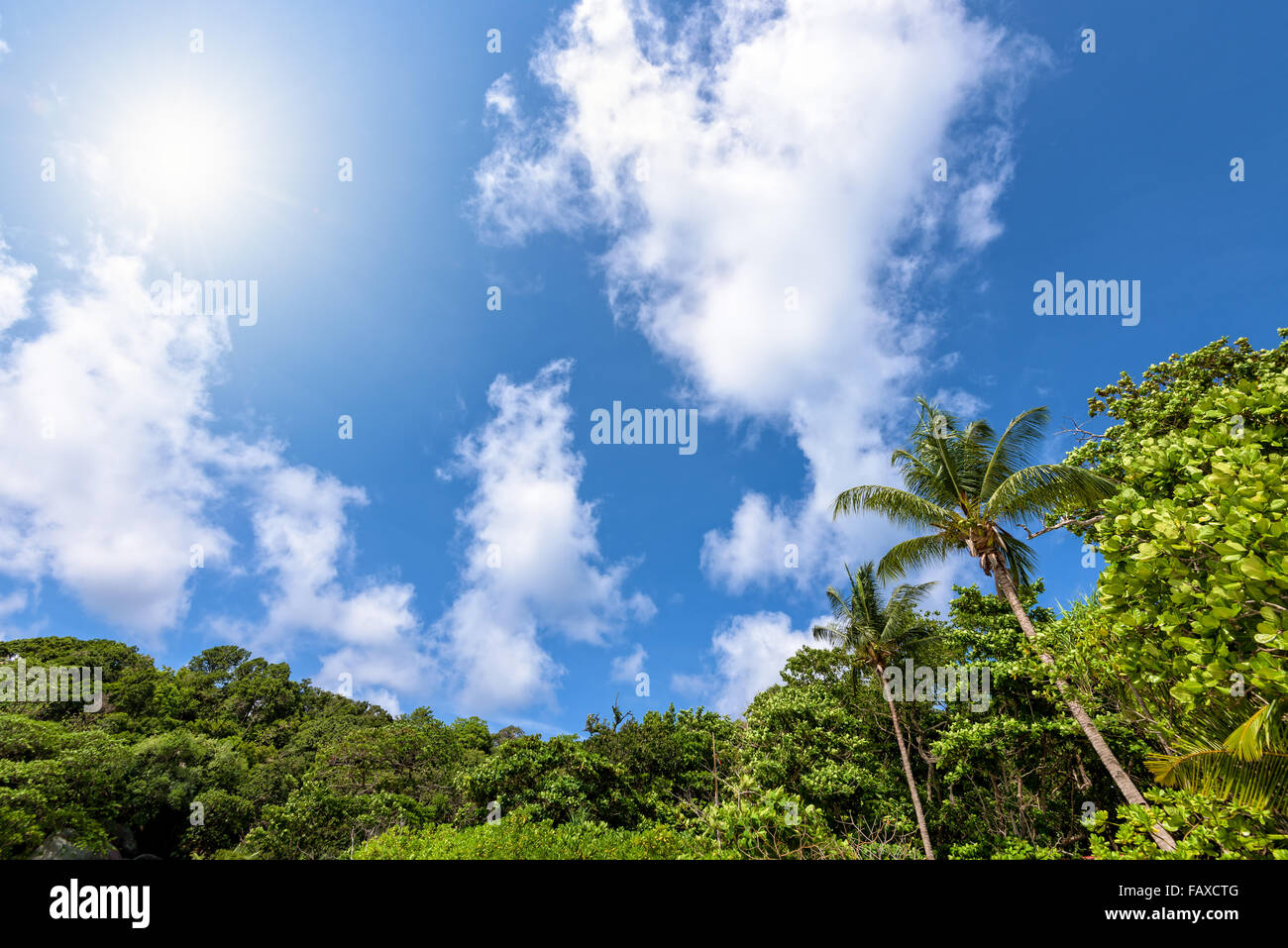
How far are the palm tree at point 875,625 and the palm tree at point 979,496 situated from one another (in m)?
4.38

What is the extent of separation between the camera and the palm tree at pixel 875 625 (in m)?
17.2

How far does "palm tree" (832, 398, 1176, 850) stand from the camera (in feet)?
36.1

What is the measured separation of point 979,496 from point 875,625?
23.1 ft

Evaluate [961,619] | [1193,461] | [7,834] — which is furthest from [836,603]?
[7,834]

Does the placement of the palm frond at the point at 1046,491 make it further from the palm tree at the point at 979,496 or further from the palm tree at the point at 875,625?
the palm tree at the point at 875,625

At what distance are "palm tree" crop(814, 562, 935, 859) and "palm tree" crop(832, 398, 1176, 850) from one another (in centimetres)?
438

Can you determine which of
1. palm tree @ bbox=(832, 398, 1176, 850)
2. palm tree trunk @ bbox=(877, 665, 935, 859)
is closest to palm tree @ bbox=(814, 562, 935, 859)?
palm tree trunk @ bbox=(877, 665, 935, 859)

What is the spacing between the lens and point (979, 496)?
12.5 m

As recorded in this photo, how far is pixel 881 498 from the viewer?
42.8ft

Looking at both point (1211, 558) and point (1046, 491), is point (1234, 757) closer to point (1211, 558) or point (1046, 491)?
point (1211, 558)

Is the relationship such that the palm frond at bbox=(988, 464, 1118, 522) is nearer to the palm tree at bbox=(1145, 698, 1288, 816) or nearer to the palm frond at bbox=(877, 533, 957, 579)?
the palm frond at bbox=(877, 533, 957, 579)

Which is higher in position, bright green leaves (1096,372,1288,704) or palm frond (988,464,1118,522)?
palm frond (988,464,1118,522)
